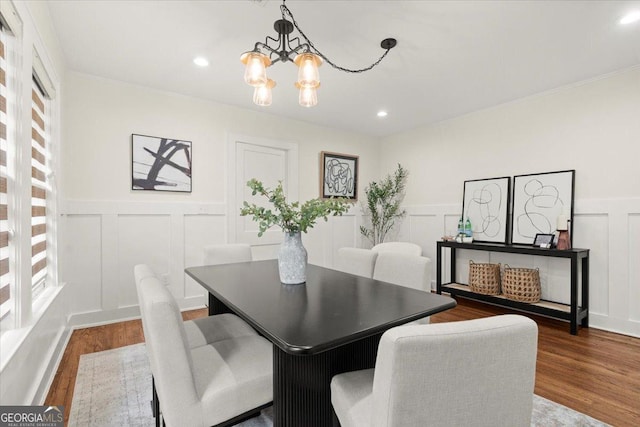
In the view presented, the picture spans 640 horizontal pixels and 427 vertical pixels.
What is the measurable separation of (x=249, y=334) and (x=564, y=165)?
3495mm

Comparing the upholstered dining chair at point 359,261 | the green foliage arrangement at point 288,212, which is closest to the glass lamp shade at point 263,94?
the green foliage arrangement at point 288,212

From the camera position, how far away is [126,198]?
309cm

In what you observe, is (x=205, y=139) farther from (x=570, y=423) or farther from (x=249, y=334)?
(x=570, y=423)

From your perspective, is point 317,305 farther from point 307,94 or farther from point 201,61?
point 201,61

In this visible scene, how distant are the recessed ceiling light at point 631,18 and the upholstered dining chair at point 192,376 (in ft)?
9.98

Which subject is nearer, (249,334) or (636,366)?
(249,334)

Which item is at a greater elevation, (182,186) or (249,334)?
(182,186)

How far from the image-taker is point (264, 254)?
4.00 metres

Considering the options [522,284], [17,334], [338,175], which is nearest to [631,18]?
[522,284]

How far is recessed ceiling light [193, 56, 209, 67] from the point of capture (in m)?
2.56

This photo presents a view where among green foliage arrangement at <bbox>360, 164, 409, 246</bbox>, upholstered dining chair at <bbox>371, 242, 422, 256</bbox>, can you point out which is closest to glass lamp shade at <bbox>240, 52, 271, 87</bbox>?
upholstered dining chair at <bbox>371, 242, 422, 256</bbox>

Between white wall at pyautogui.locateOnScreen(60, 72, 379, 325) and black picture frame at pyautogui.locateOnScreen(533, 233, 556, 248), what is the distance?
135 inches

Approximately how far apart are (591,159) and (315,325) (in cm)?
344

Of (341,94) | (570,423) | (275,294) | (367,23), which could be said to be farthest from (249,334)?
(341,94)
